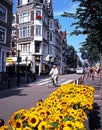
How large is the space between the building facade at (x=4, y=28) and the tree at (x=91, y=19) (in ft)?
78.0

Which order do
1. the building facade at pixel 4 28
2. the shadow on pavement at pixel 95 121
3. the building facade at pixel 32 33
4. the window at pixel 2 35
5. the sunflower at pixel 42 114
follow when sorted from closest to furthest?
1. the sunflower at pixel 42 114
2. the shadow on pavement at pixel 95 121
3. the building facade at pixel 4 28
4. the window at pixel 2 35
5. the building facade at pixel 32 33

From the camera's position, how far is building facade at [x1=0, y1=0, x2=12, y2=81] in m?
40.2

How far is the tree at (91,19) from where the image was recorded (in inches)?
644

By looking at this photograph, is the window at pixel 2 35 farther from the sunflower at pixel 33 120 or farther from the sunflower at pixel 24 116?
the sunflower at pixel 33 120

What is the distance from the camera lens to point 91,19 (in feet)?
54.9

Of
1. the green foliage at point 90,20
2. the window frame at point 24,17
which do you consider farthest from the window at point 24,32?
the green foliage at point 90,20

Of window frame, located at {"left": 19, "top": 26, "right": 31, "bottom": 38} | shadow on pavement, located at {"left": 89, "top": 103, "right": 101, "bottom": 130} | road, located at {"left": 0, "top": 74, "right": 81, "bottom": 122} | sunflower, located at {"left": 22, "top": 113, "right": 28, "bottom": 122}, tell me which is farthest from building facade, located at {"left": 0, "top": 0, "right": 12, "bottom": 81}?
sunflower, located at {"left": 22, "top": 113, "right": 28, "bottom": 122}

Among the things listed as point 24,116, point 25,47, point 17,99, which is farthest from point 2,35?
point 24,116

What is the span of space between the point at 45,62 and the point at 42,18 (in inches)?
356

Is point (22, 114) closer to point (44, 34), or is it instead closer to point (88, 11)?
point (88, 11)

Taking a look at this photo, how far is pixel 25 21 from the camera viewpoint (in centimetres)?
6938

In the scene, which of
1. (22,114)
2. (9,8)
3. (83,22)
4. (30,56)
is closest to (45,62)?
(30,56)

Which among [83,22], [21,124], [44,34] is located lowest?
[21,124]

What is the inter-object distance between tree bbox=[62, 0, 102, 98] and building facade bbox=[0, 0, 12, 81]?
2377cm
